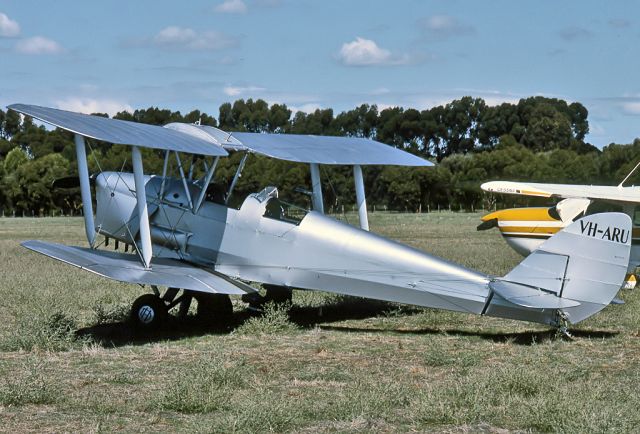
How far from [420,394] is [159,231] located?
5350mm

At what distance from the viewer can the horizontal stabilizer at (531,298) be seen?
9.34 meters

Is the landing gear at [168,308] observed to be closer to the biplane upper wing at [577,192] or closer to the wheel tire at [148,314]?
the wheel tire at [148,314]

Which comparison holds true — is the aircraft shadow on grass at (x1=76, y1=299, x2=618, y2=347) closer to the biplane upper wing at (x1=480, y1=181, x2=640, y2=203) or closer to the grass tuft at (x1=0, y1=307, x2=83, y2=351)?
the grass tuft at (x1=0, y1=307, x2=83, y2=351)

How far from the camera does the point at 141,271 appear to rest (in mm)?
10523

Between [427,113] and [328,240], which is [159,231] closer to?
[328,240]

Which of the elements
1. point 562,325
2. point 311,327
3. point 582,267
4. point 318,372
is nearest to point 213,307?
point 311,327

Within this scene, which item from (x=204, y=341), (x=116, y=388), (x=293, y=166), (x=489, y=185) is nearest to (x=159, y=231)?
(x=204, y=341)

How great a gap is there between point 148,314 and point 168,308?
0.27 metres

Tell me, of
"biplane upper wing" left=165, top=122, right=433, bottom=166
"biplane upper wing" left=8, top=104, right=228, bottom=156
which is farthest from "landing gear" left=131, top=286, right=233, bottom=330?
Result: "biplane upper wing" left=165, top=122, right=433, bottom=166

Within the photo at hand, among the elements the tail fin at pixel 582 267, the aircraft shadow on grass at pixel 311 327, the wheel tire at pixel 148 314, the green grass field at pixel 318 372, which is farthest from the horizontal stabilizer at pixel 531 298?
the wheel tire at pixel 148 314

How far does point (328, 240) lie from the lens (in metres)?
10.7

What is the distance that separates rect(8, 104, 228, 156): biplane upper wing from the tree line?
18.6 meters

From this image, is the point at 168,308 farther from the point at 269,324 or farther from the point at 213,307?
the point at 269,324

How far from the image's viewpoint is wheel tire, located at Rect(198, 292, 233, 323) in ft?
38.2
